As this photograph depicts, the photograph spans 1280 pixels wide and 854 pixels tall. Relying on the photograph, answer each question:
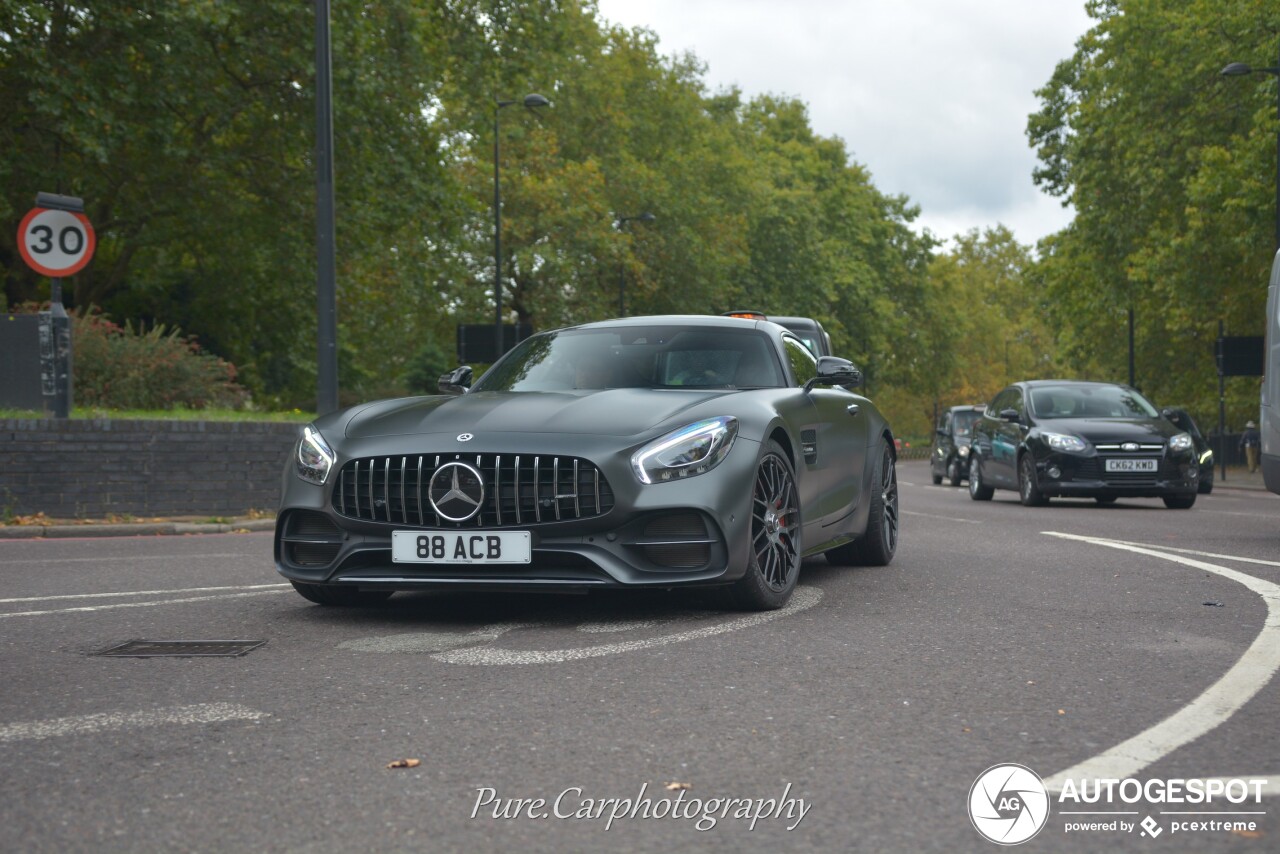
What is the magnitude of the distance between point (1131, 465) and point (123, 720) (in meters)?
15.5

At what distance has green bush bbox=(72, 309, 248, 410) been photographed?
18.1 metres

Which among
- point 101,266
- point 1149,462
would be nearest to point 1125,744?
point 1149,462

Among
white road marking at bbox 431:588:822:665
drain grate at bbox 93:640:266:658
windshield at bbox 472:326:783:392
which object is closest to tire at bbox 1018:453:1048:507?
windshield at bbox 472:326:783:392

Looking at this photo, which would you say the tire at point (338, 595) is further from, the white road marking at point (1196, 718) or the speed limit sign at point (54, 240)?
the speed limit sign at point (54, 240)

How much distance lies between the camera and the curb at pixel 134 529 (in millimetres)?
13117

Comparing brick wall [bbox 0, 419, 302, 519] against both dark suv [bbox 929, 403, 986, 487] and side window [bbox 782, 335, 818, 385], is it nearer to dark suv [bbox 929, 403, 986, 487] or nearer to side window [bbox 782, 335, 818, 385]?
side window [bbox 782, 335, 818, 385]

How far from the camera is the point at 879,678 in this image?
210 inches

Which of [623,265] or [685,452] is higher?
[623,265]

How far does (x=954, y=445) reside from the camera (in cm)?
3164

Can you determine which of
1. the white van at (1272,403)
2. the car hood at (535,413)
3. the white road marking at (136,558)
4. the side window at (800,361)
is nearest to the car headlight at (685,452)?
the car hood at (535,413)

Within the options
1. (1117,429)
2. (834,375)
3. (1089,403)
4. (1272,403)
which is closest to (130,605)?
(834,375)

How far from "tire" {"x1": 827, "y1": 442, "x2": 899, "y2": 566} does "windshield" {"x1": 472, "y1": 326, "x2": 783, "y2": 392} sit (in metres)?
1.50

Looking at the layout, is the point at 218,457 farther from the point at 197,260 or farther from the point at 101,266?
the point at 101,266

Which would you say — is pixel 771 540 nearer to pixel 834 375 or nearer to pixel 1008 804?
pixel 834 375
